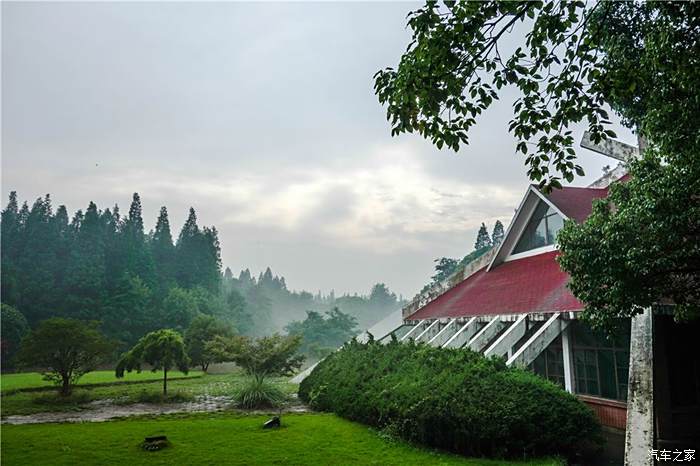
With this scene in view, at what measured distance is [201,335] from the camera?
107 feet

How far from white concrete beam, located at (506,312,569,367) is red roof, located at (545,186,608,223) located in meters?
4.69

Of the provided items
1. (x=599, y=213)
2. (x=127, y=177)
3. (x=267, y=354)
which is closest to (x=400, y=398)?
(x=599, y=213)

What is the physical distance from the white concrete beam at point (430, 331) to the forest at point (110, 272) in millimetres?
24576

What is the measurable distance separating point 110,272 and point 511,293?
44877 mm

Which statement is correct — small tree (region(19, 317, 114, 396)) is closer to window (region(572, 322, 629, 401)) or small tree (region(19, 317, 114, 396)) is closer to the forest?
window (region(572, 322, 629, 401))

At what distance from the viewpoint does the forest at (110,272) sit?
4288 cm

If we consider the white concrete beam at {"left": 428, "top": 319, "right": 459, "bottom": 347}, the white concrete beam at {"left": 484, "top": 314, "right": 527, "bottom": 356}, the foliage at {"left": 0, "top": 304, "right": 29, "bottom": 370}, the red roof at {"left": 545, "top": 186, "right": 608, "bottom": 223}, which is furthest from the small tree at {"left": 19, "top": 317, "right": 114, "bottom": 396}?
the foliage at {"left": 0, "top": 304, "right": 29, "bottom": 370}

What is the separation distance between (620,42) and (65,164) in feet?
55.9

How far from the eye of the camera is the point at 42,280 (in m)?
44.3

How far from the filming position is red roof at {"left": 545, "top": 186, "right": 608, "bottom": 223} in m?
14.8

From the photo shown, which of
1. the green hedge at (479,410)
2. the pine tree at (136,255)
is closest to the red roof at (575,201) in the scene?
the green hedge at (479,410)

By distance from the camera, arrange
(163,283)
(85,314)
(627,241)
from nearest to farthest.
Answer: (627,241) < (85,314) < (163,283)

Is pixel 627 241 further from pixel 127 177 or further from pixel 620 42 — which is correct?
pixel 127 177

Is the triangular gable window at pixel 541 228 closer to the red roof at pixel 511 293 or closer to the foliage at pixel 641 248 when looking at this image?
the red roof at pixel 511 293
